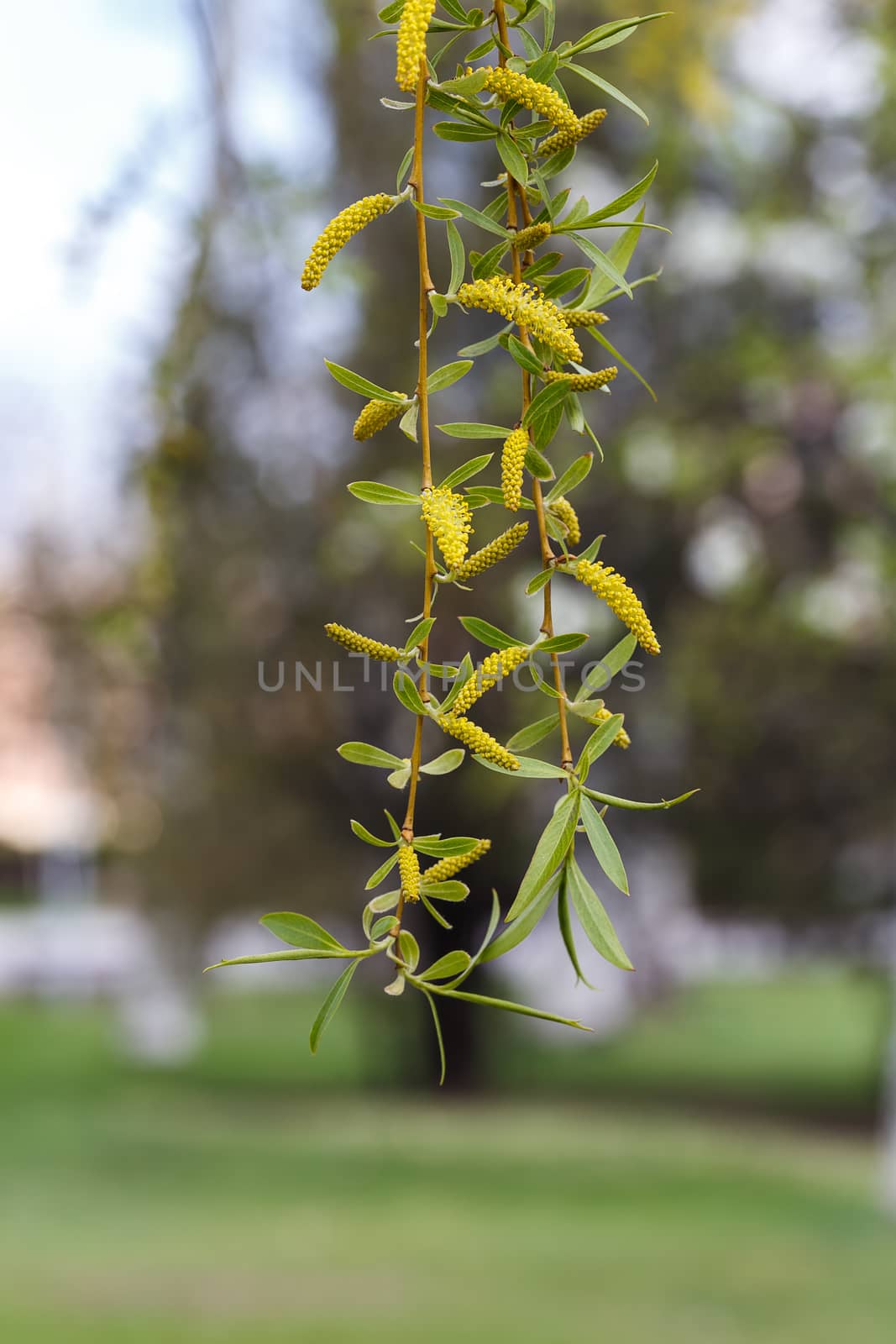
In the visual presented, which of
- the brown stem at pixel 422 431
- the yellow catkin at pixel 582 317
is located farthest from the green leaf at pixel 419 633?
the yellow catkin at pixel 582 317

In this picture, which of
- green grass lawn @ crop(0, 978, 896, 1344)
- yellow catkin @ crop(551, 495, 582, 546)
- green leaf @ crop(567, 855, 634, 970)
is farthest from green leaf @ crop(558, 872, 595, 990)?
green grass lawn @ crop(0, 978, 896, 1344)

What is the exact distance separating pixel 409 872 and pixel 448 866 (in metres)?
0.02

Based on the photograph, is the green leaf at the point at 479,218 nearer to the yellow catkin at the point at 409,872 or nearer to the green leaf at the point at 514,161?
the green leaf at the point at 514,161

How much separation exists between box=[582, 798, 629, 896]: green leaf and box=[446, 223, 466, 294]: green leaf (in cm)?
14

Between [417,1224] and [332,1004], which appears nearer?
[332,1004]

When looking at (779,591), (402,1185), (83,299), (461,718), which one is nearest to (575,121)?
(461,718)

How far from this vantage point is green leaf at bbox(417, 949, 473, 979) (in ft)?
1.07

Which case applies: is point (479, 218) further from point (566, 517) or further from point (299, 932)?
point (299, 932)

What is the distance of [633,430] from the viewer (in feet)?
13.8

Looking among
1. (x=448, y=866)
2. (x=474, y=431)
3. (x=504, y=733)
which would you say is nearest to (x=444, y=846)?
(x=448, y=866)

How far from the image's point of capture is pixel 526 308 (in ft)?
1.18

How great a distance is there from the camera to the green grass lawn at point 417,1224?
3957 millimetres

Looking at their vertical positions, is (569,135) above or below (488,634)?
above

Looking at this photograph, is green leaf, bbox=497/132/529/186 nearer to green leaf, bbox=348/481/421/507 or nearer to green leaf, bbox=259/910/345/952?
green leaf, bbox=348/481/421/507
